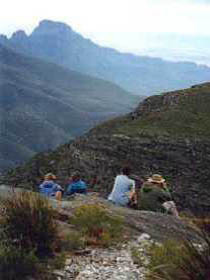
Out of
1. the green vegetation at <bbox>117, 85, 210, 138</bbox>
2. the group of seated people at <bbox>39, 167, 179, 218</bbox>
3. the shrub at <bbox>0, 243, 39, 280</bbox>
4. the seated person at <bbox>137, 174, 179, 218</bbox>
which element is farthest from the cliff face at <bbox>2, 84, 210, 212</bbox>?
the shrub at <bbox>0, 243, 39, 280</bbox>

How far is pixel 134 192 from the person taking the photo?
15.9 m

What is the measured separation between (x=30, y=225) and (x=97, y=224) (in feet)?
6.02

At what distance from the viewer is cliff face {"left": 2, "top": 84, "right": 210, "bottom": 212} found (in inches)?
2126

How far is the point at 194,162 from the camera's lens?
56125mm

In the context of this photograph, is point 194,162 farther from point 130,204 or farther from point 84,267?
point 84,267

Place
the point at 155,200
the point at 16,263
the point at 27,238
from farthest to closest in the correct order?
1. the point at 155,200
2. the point at 27,238
3. the point at 16,263

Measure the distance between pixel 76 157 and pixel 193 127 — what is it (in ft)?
37.4

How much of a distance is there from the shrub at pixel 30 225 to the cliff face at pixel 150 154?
125 ft

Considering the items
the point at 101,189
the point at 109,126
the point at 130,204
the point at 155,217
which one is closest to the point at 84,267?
the point at 155,217

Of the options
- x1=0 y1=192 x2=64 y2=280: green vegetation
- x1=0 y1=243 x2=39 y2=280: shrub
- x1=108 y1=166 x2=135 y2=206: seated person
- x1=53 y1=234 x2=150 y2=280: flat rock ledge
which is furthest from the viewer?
x1=108 y1=166 x2=135 y2=206: seated person

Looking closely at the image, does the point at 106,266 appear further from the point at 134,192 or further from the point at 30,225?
the point at 134,192

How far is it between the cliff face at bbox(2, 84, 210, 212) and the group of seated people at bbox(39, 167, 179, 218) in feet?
103

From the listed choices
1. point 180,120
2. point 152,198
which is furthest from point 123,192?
point 180,120

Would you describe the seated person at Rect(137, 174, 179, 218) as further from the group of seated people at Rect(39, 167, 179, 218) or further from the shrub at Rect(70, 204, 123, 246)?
the shrub at Rect(70, 204, 123, 246)
